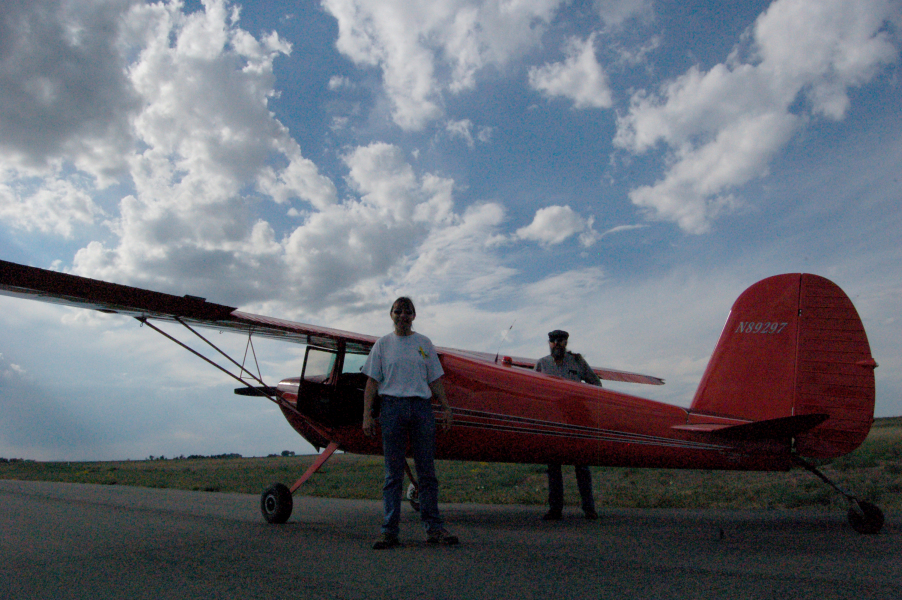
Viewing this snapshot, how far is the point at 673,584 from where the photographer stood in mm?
2717

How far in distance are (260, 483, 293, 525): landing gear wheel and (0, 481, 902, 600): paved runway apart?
12 centimetres

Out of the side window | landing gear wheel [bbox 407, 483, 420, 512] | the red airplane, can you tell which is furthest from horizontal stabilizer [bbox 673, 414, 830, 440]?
the side window

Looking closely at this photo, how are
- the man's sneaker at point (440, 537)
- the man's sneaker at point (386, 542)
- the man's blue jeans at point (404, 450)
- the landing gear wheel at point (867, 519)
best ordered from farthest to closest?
1. the landing gear wheel at point (867, 519)
2. the man's blue jeans at point (404, 450)
3. the man's sneaker at point (440, 537)
4. the man's sneaker at point (386, 542)

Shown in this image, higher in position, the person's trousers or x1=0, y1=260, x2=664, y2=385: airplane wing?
x1=0, y1=260, x2=664, y2=385: airplane wing

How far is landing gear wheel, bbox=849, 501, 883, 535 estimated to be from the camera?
430cm

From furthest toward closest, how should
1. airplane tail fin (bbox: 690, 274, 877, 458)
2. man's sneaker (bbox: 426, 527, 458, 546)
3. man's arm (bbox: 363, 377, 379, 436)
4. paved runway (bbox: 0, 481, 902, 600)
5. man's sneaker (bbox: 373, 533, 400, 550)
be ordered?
airplane tail fin (bbox: 690, 274, 877, 458) → man's arm (bbox: 363, 377, 379, 436) → man's sneaker (bbox: 426, 527, 458, 546) → man's sneaker (bbox: 373, 533, 400, 550) → paved runway (bbox: 0, 481, 902, 600)

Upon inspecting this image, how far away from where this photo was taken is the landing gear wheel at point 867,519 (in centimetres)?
430

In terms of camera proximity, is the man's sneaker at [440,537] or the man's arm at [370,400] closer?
the man's sneaker at [440,537]

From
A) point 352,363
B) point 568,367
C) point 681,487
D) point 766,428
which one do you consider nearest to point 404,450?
point 352,363

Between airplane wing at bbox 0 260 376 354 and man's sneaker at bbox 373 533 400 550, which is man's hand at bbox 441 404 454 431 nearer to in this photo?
man's sneaker at bbox 373 533 400 550

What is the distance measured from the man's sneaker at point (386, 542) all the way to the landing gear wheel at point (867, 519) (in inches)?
147

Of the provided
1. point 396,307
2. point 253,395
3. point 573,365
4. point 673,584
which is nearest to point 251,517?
point 253,395

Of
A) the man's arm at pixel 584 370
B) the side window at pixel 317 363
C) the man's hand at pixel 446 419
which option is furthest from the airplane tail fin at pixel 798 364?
the side window at pixel 317 363

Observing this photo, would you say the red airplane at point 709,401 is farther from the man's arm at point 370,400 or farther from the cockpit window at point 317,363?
the man's arm at point 370,400
